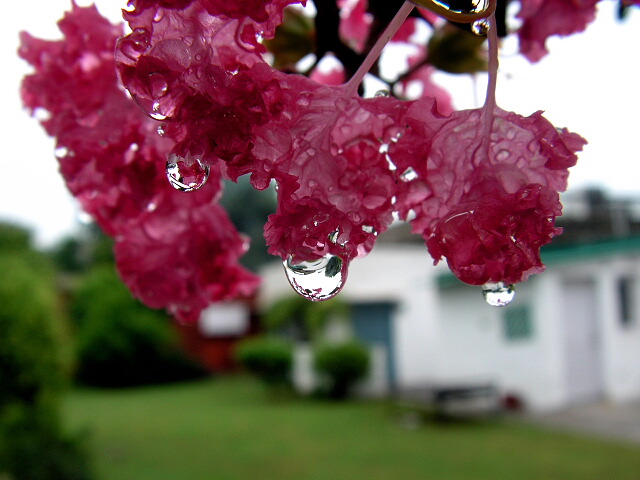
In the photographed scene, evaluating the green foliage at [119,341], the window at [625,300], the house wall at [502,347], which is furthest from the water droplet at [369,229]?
the green foliage at [119,341]

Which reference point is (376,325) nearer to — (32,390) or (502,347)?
(502,347)

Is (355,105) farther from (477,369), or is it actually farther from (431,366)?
(431,366)

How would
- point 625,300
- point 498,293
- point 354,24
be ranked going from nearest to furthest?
point 498,293 → point 354,24 → point 625,300

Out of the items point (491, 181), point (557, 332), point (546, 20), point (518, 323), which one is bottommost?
point (557, 332)

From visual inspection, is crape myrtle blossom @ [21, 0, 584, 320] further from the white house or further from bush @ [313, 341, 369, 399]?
bush @ [313, 341, 369, 399]

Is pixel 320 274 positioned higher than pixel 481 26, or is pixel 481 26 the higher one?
pixel 481 26

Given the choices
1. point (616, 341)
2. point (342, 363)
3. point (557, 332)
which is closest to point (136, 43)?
point (557, 332)

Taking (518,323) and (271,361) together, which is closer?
(518,323)
